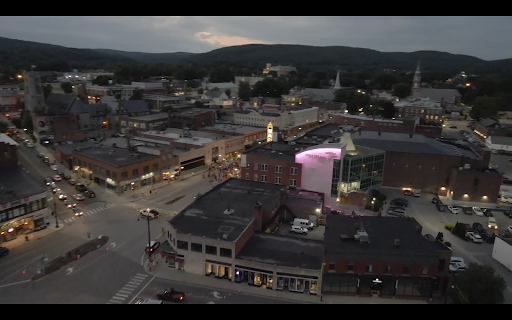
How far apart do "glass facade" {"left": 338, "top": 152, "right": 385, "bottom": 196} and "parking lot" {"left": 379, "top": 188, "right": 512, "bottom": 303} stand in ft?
9.17

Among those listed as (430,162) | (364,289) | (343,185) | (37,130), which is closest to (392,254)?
(364,289)

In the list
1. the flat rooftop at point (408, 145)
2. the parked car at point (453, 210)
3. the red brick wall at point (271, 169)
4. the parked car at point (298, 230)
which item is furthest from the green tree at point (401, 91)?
the parked car at point (298, 230)

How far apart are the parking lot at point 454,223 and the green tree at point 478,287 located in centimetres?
334

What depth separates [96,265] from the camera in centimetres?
2161

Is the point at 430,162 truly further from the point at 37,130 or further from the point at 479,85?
the point at 479,85

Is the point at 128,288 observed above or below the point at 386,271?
below

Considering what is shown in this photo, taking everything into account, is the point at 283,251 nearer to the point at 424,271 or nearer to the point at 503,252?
the point at 424,271

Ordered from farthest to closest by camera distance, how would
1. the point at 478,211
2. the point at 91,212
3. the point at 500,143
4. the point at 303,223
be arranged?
the point at 500,143 → the point at 478,211 → the point at 91,212 → the point at 303,223

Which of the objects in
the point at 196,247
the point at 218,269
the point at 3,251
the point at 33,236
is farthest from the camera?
the point at 33,236

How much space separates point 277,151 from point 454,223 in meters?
16.8

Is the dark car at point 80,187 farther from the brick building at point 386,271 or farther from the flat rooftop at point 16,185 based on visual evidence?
the brick building at point 386,271

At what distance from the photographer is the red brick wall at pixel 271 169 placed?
3306 cm

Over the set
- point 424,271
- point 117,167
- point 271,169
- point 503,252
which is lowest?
point 503,252

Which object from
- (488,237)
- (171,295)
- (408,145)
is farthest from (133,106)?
(488,237)
